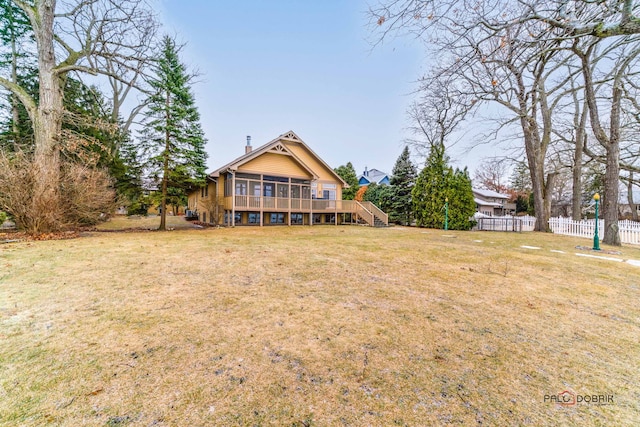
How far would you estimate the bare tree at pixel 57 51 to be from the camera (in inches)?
350

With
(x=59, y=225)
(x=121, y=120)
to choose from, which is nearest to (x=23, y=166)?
(x=59, y=225)

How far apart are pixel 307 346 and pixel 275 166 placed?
16.2 m

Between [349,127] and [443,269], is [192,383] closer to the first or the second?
[443,269]

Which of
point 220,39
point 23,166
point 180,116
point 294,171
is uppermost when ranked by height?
point 220,39

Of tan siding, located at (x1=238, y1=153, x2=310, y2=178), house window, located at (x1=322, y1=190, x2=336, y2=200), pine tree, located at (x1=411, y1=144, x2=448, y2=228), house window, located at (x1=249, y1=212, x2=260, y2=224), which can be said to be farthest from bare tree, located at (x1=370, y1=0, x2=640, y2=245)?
house window, located at (x1=322, y1=190, x2=336, y2=200)

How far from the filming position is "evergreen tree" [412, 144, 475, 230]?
19.1 m

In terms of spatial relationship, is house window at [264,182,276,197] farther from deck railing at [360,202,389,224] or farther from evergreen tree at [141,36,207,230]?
deck railing at [360,202,389,224]

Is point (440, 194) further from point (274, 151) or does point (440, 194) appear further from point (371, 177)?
point (371, 177)

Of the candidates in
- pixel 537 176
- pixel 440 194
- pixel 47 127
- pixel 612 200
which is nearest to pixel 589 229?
pixel 537 176

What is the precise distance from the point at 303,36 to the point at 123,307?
558 inches

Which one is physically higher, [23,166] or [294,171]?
[294,171]

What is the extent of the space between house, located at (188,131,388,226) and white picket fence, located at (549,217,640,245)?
430 inches

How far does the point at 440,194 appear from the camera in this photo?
1978cm

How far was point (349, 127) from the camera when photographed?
2556 cm
